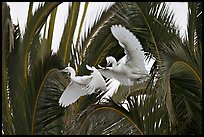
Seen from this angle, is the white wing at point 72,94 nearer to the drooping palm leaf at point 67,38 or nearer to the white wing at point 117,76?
the white wing at point 117,76

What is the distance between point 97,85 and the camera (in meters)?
6.22

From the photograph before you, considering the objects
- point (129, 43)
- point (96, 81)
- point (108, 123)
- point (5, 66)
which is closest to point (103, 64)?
point (5, 66)

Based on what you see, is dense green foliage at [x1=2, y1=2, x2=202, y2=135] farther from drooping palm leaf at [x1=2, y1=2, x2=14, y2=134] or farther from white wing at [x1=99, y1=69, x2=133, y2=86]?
white wing at [x1=99, y1=69, x2=133, y2=86]

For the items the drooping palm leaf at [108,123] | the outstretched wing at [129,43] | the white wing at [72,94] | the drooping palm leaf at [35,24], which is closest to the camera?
the outstretched wing at [129,43]

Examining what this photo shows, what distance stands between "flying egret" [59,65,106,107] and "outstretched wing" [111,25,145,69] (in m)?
0.42

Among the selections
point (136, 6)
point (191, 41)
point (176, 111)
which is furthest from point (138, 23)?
point (176, 111)

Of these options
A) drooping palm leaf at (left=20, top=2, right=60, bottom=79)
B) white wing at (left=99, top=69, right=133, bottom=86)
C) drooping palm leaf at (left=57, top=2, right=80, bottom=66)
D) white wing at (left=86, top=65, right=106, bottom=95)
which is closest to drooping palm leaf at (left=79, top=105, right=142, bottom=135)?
white wing at (left=86, top=65, right=106, bottom=95)

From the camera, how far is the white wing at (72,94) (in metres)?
6.59

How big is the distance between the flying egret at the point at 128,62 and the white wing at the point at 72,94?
0.37 metres

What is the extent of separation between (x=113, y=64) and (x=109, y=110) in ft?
1.62

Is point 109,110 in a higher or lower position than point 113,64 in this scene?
lower

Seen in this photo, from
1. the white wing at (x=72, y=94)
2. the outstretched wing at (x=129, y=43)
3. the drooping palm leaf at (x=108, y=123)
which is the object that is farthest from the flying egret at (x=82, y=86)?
the outstretched wing at (x=129, y=43)

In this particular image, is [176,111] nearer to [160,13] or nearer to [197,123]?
[197,123]

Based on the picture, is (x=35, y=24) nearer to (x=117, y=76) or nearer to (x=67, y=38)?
(x=67, y=38)
